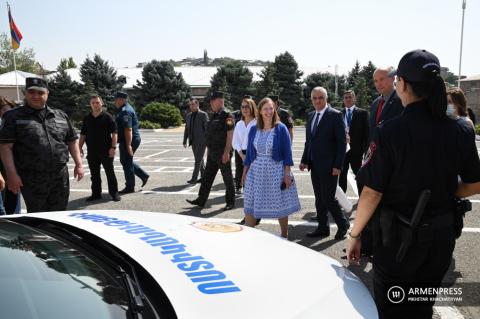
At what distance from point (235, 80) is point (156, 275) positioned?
38.2 m

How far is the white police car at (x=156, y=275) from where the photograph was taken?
4.47 feet

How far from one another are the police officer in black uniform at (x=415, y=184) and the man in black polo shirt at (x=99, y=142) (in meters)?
5.71

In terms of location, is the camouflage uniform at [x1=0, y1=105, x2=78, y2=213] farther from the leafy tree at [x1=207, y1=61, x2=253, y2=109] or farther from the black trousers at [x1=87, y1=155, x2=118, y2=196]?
the leafy tree at [x1=207, y1=61, x2=253, y2=109]

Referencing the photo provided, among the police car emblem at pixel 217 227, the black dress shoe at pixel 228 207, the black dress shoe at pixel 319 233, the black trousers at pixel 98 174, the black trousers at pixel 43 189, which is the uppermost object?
the police car emblem at pixel 217 227

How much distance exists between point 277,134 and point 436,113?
2567 millimetres

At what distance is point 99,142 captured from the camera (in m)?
7.02

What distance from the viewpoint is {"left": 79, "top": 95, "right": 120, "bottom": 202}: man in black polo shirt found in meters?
6.99

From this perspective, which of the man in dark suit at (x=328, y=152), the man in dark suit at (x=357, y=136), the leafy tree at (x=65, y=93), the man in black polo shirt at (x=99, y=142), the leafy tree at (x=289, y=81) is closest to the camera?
the man in dark suit at (x=328, y=152)

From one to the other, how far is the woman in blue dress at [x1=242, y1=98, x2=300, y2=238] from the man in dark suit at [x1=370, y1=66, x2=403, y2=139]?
3.16 feet

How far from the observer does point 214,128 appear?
6.41 meters

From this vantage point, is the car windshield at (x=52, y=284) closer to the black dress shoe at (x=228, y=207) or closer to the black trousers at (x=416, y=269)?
the black trousers at (x=416, y=269)

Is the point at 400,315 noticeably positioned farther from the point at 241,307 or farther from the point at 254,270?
the point at 241,307

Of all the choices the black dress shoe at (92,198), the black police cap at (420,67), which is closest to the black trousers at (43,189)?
the black dress shoe at (92,198)

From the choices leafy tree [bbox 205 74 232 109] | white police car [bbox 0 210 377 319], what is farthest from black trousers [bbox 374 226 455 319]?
leafy tree [bbox 205 74 232 109]
